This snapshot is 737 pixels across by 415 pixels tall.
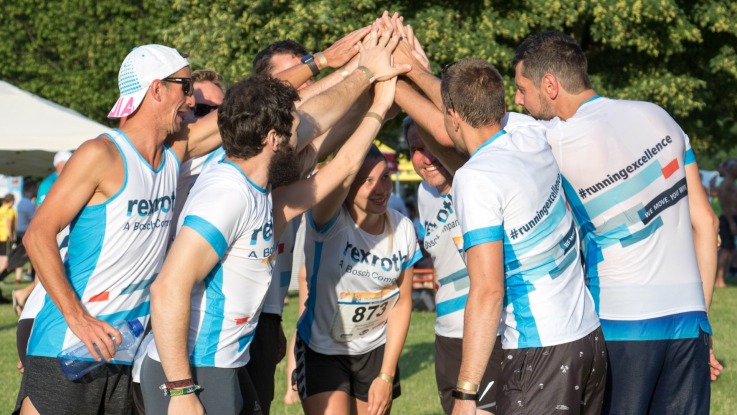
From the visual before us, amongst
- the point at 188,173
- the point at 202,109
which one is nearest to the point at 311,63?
the point at 202,109

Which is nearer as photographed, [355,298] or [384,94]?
[384,94]

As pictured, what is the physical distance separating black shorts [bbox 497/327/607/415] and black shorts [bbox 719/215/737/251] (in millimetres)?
16924

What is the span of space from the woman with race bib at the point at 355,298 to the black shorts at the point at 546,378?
1.59 metres

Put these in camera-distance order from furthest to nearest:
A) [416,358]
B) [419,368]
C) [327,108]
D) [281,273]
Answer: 1. [416,358]
2. [419,368]
3. [281,273]
4. [327,108]

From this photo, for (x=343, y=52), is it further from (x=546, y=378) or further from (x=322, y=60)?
(x=546, y=378)

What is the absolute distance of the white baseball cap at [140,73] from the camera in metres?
4.40

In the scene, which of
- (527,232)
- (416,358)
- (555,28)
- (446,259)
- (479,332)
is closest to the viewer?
(479,332)

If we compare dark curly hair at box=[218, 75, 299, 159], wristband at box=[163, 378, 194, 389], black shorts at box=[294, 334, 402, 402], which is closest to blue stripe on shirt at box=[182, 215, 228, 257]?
dark curly hair at box=[218, 75, 299, 159]

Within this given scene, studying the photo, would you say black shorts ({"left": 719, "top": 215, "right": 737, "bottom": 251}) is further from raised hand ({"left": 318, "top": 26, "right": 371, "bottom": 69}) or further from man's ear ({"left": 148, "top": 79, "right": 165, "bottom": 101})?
man's ear ({"left": 148, "top": 79, "right": 165, "bottom": 101})

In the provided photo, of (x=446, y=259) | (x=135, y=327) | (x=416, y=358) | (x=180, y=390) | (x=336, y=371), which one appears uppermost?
(x=180, y=390)

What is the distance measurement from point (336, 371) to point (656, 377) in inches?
76.1

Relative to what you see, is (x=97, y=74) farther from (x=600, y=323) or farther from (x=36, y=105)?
(x=600, y=323)

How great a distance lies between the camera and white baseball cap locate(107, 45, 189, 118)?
4.40m

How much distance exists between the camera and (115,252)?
4262mm
